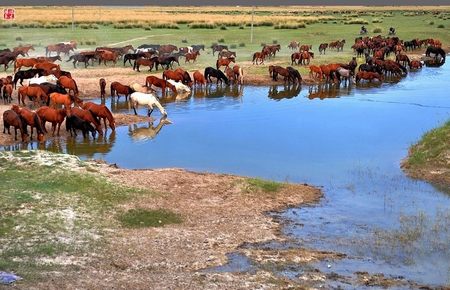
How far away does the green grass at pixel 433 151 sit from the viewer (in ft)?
49.2

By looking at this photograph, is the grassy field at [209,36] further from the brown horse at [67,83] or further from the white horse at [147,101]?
the white horse at [147,101]

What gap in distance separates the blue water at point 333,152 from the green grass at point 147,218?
1.92 meters

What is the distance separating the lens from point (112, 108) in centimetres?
2261

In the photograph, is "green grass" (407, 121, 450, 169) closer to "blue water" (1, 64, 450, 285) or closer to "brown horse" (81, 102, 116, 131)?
"blue water" (1, 64, 450, 285)

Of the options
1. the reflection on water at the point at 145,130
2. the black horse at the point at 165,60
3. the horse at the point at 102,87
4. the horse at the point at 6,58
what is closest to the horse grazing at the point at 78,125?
the reflection on water at the point at 145,130

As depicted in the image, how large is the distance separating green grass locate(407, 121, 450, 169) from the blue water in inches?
19.7

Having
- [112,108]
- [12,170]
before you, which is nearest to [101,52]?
[112,108]

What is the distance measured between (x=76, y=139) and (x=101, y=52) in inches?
601

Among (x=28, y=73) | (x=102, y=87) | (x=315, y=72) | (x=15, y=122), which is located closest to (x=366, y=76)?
(x=315, y=72)

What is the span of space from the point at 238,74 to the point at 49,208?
18.5 metres

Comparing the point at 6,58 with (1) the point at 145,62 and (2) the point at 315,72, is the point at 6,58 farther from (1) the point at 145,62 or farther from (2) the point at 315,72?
(2) the point at 315,72

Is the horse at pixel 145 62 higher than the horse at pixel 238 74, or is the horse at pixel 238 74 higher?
the horse at pixel 145 62

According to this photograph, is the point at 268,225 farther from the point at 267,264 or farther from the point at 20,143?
the point at 20,143

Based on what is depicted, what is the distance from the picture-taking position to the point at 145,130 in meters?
19.3
